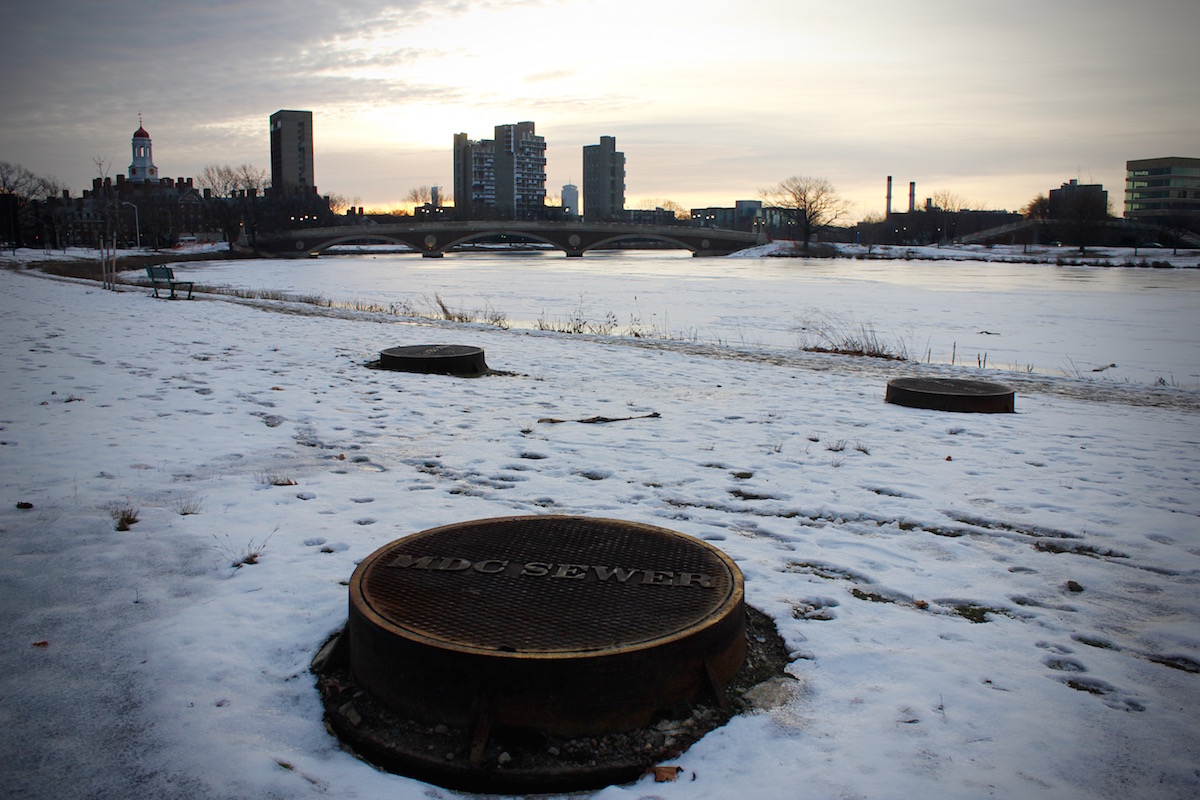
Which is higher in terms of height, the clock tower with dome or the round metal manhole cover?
the clock tower with dome

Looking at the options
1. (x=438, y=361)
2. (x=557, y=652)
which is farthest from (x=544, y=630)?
(x=438, y=361)

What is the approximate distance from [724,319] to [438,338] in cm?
901

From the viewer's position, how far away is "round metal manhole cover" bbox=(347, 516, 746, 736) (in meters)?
2.80

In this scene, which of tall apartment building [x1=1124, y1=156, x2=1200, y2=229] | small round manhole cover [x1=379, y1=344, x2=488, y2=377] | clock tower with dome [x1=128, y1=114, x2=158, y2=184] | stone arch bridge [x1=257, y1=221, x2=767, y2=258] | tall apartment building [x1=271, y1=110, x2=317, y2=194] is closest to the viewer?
small round manhole cover [x1=379, y1=344, x2=488, y2=377]

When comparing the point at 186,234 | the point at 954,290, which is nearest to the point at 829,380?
the point at 954,290

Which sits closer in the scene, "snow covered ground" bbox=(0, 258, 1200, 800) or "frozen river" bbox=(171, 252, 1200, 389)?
"snow covered ground" bbox=(0, 258, 1200, 800)

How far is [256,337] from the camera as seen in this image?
13.4m

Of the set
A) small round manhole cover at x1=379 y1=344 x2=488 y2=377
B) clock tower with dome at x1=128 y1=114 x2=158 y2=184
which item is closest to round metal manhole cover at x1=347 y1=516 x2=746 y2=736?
small round manhole cover at x1=379 y1=344 x2=488 y2=377

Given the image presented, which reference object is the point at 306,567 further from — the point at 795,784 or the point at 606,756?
the point at 795,784

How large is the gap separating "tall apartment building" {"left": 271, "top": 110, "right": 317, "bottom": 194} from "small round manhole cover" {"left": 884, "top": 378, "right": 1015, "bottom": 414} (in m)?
199

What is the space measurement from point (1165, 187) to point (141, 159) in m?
183

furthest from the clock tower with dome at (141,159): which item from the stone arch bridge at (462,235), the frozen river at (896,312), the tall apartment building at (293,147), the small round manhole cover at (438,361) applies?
the small round manhole cover at (438,361)

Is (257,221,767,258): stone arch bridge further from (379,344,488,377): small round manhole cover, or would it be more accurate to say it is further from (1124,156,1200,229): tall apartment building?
(379,344,488,377): small round manhole cover

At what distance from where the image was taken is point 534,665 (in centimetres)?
278
